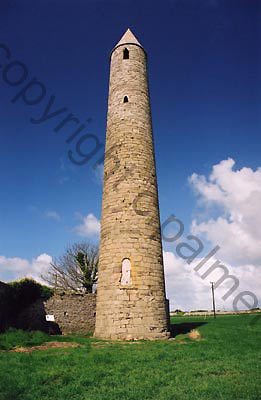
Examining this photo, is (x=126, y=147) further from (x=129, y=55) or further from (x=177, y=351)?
(x=177, y=351)

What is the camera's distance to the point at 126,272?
12383 mm

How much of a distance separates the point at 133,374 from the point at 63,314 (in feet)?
34.9

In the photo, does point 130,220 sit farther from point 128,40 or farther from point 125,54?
point 128,40

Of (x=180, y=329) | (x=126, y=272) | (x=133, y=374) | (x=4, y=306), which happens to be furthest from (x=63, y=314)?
(x=133, y=374)

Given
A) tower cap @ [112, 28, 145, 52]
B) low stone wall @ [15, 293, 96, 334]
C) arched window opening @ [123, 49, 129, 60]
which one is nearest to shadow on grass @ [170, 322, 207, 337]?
low stone wall @ [15, 293, 96, 334]

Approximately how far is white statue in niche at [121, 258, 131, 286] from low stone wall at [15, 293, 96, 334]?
5479mm

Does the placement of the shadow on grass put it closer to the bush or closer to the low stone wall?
the low stone wall

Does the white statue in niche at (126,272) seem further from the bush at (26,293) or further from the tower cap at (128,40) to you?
the tower cap at (128,40)

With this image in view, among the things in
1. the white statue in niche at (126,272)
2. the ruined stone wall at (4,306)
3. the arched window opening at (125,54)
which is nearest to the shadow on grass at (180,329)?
the white statue in niche at (126,272)

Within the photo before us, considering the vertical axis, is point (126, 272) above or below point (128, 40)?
below

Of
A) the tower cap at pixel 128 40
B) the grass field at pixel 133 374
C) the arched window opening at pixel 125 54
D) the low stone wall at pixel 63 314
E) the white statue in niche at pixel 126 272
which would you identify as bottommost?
the grass field at pixel 133 374

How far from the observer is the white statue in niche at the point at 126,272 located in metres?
→ 12.2

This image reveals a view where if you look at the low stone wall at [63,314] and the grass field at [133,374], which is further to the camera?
the low stone wall at [63,314]

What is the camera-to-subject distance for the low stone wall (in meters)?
15.2
